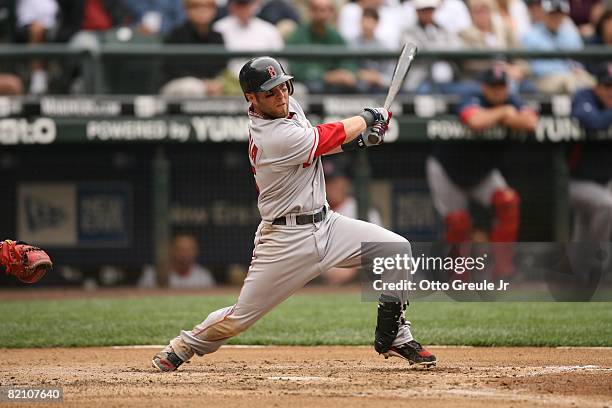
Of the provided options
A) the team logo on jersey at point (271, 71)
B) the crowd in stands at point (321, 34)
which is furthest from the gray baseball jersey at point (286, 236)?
the crowd in stands at point (321, 34)

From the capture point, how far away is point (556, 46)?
12.6m

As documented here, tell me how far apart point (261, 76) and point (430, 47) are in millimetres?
6228

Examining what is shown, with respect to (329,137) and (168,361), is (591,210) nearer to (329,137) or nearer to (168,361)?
(329,137)

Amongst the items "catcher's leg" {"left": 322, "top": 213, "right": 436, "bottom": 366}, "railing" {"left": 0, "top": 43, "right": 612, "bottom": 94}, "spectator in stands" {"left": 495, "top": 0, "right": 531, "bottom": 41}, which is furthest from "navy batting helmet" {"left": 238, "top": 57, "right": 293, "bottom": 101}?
"spectator in stands" {"left": 495, "top": 0, "right": 531, "bottom": 41}

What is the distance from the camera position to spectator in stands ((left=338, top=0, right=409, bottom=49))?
1228 cm

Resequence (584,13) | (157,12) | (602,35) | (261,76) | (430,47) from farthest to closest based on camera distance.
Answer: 1. (584,13)
2. (157,12)
3. (602,35)
4. (430,47)
5. (261,76)

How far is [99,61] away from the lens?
11.3 m

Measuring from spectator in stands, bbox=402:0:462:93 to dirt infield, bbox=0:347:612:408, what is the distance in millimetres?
4957

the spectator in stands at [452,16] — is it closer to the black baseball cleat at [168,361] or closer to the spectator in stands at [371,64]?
the spectator in stands at [371,64]

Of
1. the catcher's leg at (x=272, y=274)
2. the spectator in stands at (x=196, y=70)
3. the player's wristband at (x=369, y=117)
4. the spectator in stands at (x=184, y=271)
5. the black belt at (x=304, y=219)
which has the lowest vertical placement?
the spectator in stands at (x=184, y=271)

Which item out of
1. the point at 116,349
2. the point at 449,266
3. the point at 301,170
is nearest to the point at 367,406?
the point at 301,170

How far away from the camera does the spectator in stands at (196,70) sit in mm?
11445

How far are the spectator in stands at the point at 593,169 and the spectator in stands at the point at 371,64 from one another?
200 centimetres

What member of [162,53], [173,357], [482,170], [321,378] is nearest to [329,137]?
[321,378]
